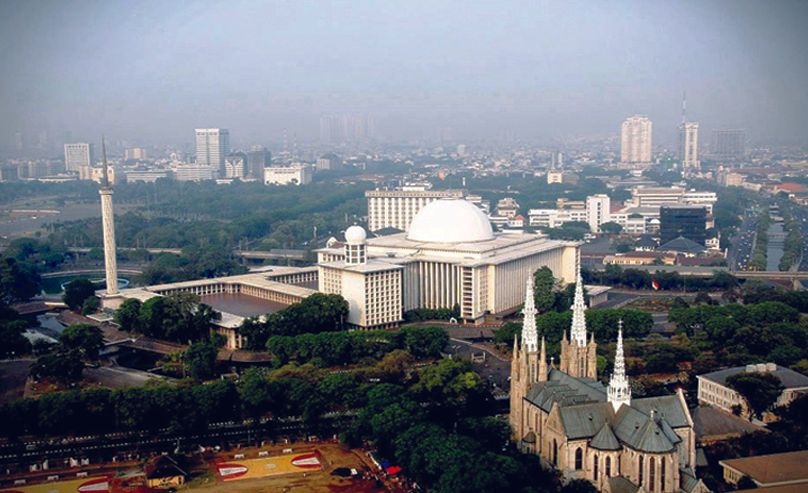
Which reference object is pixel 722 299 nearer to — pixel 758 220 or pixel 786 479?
pixel 786 479

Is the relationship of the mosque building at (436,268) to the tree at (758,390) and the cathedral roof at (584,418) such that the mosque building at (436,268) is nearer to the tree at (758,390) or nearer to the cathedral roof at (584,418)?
the tree at (758,390)

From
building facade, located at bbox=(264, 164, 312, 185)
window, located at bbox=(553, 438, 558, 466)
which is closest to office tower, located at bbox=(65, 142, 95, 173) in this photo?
building facade, located at bbox=(264, 164, 312, 185)

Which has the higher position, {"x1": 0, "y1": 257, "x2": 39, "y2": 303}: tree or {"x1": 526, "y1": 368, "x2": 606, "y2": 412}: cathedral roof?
{"x1": 526, "y1": 368, "x2": 606, "y2": 412}: cathedral roof

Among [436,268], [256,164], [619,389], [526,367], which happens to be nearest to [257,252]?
[436,268]

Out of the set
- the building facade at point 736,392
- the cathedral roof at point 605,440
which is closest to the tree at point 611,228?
the building facade at point 736,392

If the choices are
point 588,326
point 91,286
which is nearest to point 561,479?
point 588,326

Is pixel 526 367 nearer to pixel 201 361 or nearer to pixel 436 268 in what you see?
pixel 201 361

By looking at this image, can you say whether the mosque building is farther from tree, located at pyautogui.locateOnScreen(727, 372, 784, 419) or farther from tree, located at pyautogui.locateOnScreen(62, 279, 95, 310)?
tree, located at pyautogui.locateOnScreen(727, 372, 784, 419)
